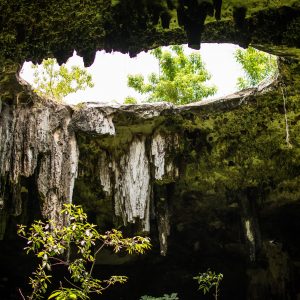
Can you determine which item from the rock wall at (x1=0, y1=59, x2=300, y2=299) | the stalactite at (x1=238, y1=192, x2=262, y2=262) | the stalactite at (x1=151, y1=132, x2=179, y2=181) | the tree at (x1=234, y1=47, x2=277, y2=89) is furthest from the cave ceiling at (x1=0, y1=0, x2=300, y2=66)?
the tree at (x1=234, y1=47, x2=277, y2=89)

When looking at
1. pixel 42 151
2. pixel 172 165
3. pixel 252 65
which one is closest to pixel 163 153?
pixel 172 165

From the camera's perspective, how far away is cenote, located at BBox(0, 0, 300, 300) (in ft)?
19.7

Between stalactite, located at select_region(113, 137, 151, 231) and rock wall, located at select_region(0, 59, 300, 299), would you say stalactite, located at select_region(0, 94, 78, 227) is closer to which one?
rock wall, located at select_region(0, 59, 300, 299)

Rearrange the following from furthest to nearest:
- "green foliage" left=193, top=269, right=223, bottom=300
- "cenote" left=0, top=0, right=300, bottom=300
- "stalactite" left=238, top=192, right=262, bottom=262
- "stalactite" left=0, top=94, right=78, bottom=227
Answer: "stalactite" left=238, top=192, right=262, bottom=262 → "green foliage" left=193, top=269, right=223, bottom=300 → "stalactite" left=0, top=94, right=78, bottom=227 → "cenote" left=0, top=0, right=300, bottom=300

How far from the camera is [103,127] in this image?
25.0ft

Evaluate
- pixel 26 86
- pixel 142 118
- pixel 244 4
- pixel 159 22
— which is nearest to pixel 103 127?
pixel 142 118

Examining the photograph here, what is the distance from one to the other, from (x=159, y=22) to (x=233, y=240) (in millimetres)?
6649

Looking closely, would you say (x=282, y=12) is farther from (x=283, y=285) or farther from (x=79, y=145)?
(x=283, y=285)

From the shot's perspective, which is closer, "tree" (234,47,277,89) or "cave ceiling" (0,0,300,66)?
"cave ceiling" (0,0,300,66)

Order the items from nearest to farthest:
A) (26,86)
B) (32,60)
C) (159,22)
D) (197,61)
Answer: (159,22)
(32,60)
(26,86)
(197,61)

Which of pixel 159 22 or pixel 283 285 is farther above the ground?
pixel 159 22

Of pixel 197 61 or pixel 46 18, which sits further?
pixel 197 61

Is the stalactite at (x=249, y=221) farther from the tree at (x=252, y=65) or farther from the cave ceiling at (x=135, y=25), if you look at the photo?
the tree at (x=252, y=65)

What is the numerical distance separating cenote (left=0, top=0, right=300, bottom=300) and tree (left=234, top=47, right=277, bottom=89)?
17.0 feet
